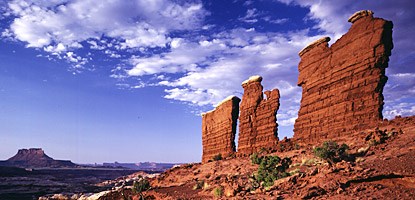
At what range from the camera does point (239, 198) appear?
10.2 meters

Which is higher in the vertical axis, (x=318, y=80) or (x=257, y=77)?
(x=257, y=77)

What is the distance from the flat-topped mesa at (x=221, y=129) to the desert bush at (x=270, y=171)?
70.9 ft

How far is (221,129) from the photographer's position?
40.9 metres

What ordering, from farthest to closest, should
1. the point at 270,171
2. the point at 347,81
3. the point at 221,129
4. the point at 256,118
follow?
the point at 221,129, the point at 256,118, the point at 347,81, the point at 270,171

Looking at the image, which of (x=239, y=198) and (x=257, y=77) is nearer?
(x=239, y=198)

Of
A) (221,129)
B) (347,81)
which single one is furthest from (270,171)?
(221,129)

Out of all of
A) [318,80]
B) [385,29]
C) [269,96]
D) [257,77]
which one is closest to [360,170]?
[385,29]

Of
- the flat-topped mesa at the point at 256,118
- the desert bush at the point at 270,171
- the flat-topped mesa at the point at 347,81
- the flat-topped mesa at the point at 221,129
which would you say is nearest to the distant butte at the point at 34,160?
the flat-topped mesa at the point at 221,129

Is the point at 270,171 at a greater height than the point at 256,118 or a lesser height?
lesser

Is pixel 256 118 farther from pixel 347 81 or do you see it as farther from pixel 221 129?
pixel 347 81

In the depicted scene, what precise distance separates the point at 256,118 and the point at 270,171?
20.4 metres

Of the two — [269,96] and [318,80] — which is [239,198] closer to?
[318,80]

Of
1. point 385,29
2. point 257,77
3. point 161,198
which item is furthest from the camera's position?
point 257,77

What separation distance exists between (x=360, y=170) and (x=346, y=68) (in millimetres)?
15167
